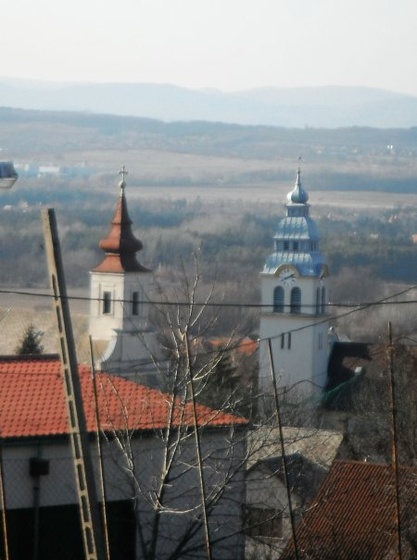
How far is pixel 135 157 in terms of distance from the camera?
176 m

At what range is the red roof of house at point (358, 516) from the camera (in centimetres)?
1933

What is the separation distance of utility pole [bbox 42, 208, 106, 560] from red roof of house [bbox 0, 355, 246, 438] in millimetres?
5046

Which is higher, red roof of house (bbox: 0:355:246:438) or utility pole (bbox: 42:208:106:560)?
utility pole (bbox: 42:208:106:560)

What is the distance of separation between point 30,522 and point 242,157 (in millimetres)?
173743

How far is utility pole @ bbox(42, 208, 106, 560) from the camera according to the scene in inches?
462

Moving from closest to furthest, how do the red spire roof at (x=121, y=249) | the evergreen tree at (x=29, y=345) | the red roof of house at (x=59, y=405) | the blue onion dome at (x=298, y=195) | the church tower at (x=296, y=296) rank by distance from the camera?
the red roof of house at (x=59, y=405) → the evergreen tree at (x=29, y=345) → the red spire roof at (x=121, y=249) → the church tower at (x=296, y=296) → the blue onion dome at (x=298, y=195)

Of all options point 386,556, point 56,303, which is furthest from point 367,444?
point 56,303

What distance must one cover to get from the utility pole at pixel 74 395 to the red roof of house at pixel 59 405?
5.05 meters

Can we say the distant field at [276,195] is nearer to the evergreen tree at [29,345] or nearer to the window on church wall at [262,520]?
the evergreen tree at [29,345]

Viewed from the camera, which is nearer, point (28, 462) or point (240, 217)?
point (28, 462)

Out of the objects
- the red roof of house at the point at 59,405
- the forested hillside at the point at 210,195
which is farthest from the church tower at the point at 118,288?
the red roof of house at the point at 59,405

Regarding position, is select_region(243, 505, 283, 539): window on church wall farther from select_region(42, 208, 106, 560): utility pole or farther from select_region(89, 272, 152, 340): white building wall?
select_region(89, 272, 152, 340): white building wall

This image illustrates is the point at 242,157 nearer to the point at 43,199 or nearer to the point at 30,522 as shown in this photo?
the point at 43,199

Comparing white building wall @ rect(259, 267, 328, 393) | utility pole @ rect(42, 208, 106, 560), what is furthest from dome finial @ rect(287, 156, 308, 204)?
utility pole @ rect(42, 208, 106, 560)
